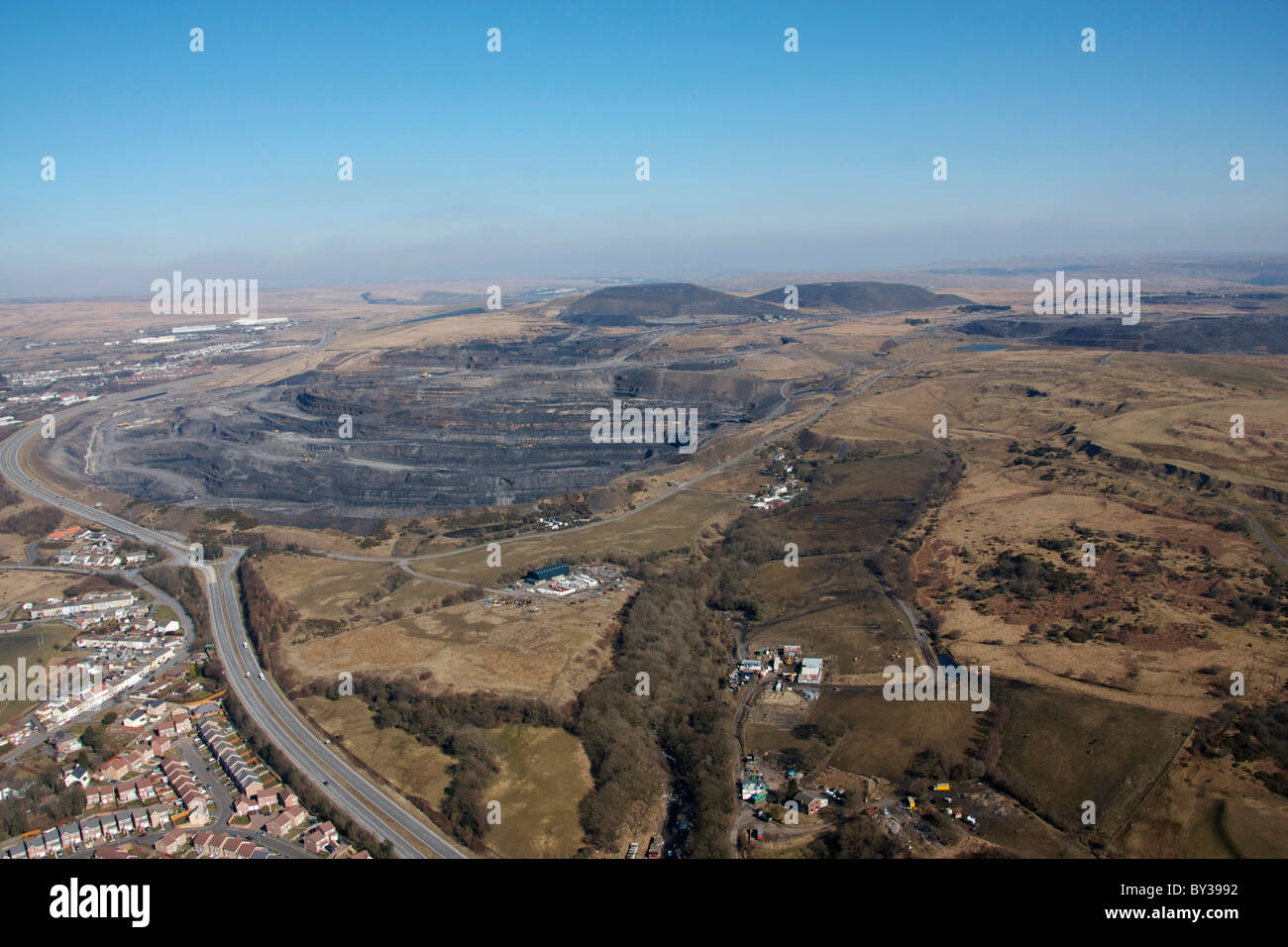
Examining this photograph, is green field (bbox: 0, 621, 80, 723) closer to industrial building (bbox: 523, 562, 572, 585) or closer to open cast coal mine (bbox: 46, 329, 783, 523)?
open cast coal mine (bbox: 46, 329, 783, 523)

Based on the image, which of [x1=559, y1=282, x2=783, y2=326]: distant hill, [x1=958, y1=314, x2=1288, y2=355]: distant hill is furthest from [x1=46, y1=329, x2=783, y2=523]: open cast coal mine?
[x1=958, y1=314, x2=1288, y2=355]: distant hill

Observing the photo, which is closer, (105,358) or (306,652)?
(306,652)

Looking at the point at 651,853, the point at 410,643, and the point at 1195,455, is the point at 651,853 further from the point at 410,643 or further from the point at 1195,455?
the point at 1195,455

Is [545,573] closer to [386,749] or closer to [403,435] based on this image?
[386,749]

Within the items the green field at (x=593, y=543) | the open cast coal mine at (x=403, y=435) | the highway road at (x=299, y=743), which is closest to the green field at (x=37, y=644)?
the highway road at (x=299, y=743)

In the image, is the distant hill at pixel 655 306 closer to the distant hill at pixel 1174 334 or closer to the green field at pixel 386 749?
the distant hill at pixel 1174 334
